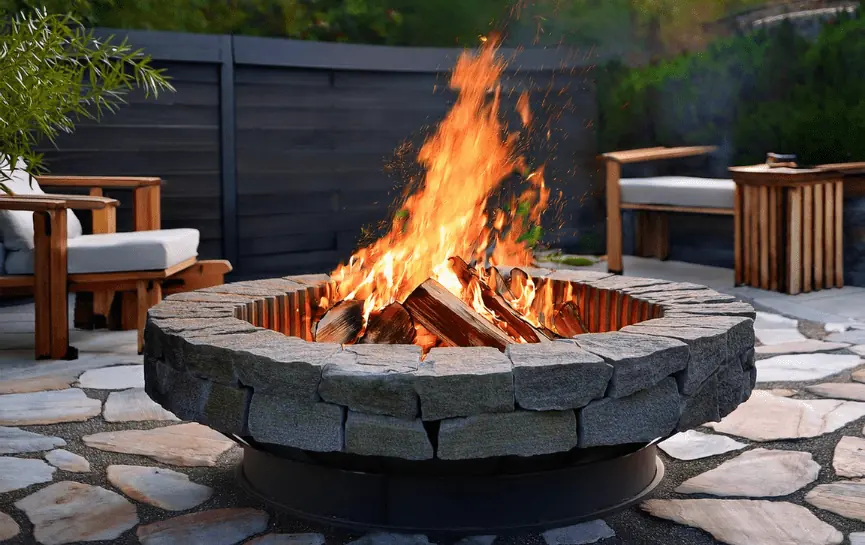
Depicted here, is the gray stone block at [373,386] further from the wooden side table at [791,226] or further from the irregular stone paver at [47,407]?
the wooden side table at [791,226]

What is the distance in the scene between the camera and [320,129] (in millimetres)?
5625

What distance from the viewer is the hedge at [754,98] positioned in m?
5.07

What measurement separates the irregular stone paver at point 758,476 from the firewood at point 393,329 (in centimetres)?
71

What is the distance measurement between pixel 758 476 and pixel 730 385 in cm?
34

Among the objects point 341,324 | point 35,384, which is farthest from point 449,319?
point 35,384

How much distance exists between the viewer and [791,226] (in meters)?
4.65

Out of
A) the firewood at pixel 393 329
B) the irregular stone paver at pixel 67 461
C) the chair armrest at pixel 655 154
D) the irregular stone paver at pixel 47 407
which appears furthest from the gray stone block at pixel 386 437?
the chair armrest at pixel 655 154

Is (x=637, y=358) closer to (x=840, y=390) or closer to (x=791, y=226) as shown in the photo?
(x=840, y=390)

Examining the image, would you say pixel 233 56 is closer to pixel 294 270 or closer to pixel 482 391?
pixel 294 270

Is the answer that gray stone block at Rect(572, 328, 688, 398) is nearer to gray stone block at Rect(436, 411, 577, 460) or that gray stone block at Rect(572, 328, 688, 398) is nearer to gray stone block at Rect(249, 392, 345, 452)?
gray stone block at Rect(436, 411, 577, 460)

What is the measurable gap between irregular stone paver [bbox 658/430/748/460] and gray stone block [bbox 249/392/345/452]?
1028 mm

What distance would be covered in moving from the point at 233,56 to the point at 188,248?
1.84m

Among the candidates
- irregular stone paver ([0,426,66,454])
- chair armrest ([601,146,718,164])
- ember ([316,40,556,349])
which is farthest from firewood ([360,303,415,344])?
chair armrest ([601,146,718,164])

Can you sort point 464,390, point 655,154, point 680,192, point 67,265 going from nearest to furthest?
1. point 464,390
2. point 67,265
3. point 680,192
4. point 655,154
